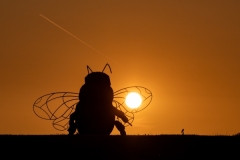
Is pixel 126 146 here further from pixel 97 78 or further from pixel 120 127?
pixel 120 127

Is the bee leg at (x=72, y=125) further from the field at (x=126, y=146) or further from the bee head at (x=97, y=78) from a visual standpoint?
the field at (x=126, y=146)

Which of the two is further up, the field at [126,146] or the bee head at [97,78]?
the bee head at [97,78]

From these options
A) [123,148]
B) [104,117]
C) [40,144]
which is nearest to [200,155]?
[123,148]

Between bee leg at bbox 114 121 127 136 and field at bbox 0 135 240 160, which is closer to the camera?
field at bbox 0 135 240 160

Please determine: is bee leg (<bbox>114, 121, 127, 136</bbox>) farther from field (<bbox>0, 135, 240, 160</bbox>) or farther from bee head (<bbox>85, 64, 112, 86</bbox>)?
field (<bbox>0, 135, 240, 160</bbox>)

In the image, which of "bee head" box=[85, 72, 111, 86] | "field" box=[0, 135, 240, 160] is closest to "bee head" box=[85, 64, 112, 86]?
"bee head" box=[85, 72, 111, 86]

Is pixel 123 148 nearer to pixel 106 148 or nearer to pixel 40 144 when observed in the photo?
pixel 106 148

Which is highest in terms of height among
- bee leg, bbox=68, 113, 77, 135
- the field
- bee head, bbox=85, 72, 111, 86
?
bee head, bbox=85, 72, 111, 86

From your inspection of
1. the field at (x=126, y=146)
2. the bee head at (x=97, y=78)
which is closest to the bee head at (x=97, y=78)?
the bee head at (x=97, y=78)

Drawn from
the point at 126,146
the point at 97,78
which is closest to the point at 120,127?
the point at 97,78
